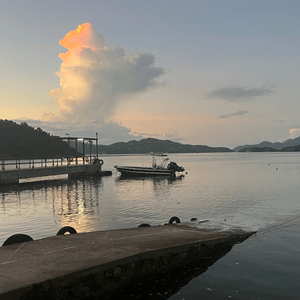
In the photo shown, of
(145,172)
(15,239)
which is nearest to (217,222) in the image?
(15,239)

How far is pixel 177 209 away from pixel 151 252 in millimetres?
16829

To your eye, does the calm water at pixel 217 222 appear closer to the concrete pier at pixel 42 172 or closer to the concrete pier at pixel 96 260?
the concrete pier at pixel 96 260

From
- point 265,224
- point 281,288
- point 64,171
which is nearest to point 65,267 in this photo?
point 281,288

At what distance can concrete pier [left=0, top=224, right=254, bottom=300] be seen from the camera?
7359 mm

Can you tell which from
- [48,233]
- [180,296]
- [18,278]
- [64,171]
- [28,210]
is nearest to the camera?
[18,278]

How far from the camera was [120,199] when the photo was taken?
33219mm

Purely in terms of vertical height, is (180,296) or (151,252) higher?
(151,252)

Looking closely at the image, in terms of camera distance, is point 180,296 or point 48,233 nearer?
point 180,296

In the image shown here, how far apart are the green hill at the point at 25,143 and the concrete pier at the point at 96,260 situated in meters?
147

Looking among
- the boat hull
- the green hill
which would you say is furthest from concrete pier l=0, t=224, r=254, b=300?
the green hill

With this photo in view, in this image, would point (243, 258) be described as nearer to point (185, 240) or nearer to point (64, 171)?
point (185, 240)

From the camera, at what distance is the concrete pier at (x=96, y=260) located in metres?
7.36

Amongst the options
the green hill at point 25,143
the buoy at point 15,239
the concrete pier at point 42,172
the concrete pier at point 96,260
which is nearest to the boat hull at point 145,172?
the concrete pier at point 42,172

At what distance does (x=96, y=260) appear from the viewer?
8.71m
